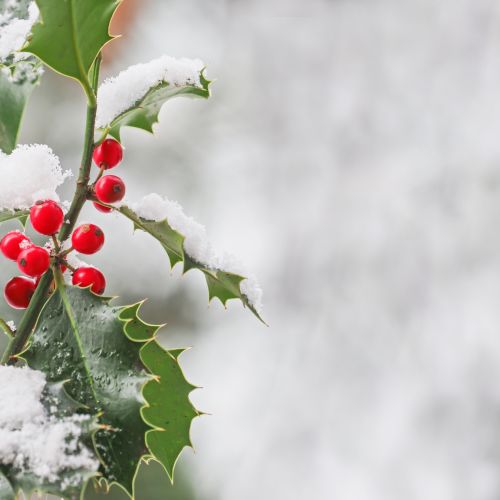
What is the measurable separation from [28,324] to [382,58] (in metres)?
4.18

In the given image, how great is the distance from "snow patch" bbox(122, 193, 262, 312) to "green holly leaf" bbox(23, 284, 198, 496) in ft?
0.20

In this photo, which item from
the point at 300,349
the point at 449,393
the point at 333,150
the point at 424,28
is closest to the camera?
the point at 300,349

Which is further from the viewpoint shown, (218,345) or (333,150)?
(333,150)

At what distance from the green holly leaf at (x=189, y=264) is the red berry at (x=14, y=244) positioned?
8 cm

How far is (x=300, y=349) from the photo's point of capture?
3625 millimetres

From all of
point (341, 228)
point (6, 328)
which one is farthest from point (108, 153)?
point (341, 228)

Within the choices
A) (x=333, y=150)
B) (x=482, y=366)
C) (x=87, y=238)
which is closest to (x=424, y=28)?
(x=333, y=150)

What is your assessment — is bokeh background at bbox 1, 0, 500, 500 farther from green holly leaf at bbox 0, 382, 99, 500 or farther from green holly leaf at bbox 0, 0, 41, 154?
green holly leaf at bbox 0, 382, 99, 500

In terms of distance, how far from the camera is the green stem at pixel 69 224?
1.53 feet

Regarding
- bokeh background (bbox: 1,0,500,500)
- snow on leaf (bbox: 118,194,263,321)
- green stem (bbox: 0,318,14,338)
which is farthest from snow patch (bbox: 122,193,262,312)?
bokeh background (bbox: 1,0,500,500)

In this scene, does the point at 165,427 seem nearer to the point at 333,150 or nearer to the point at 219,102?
the point at 219,102

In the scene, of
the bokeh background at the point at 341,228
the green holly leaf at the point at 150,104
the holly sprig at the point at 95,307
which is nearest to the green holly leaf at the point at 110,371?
the holly sprig at the point at 95,307

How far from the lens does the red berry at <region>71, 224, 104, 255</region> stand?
1.61ft

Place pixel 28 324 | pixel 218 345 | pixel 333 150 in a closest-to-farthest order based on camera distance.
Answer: pixel 28 324
pixel 218 345
pixel 333 150
